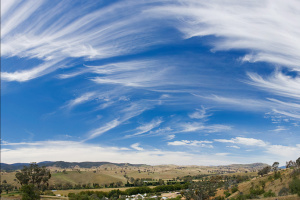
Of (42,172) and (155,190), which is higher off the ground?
(42,172)

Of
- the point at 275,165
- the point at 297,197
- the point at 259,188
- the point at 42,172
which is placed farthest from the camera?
the point at 275,165

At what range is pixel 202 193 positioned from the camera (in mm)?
72812

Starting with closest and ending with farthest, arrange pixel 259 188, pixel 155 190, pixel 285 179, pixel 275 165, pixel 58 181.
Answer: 1. pixel 285 179
2. pixel 259 188
3. pixel 275 165
4. pixel 155 190
5. pixel 58 181

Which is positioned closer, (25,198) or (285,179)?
(25,198)

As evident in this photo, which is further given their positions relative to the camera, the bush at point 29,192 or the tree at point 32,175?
the tree at point 32,175

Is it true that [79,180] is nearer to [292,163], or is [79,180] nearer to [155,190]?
[155,190]

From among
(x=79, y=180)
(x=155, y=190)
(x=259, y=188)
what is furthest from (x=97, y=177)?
(x=259, y=188)

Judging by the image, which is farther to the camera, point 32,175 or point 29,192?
point 32,175

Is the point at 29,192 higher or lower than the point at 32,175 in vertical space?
lower

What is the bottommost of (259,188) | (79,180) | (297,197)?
(79,180)

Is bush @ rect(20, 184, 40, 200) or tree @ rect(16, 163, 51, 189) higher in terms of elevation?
tree @ rect(16, 163, 51, 189)

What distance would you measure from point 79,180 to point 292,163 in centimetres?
14315

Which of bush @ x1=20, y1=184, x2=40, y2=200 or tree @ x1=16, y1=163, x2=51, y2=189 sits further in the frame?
tree @ x1=16, y1=163, x2=51, y2=189

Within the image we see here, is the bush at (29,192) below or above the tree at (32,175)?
below
